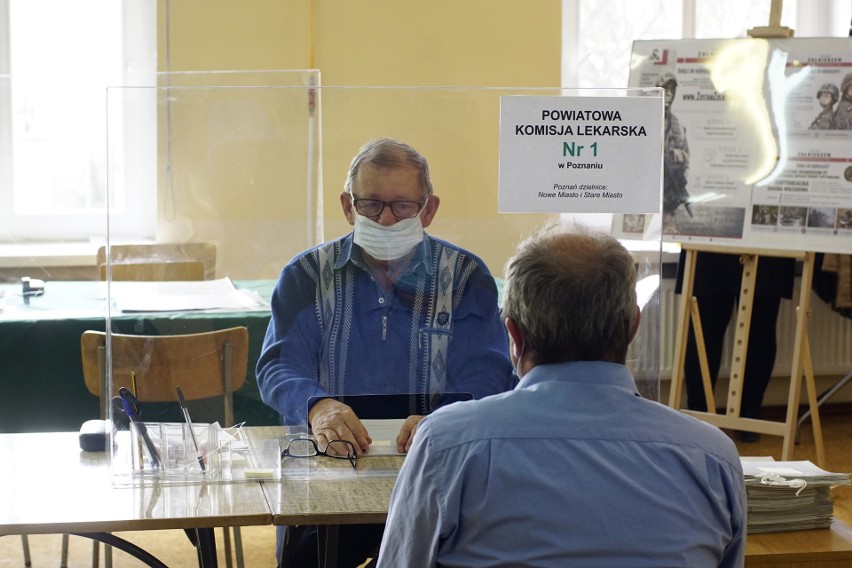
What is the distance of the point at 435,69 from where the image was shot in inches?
197

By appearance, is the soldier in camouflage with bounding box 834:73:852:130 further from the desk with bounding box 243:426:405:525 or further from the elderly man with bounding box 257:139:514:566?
the desk with bounding box 243:426:405:525

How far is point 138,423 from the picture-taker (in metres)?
1.95

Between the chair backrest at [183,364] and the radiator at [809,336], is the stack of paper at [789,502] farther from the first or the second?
the radiator at [809,336]

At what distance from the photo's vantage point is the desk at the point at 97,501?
1.72 meters

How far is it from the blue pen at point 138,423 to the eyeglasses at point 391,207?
0.53 meters

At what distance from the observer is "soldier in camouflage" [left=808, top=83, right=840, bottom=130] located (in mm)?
4152

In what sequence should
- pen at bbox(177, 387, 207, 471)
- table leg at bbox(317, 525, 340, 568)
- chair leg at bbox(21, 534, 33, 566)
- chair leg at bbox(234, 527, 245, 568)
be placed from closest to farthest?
table leg at bbox(317, 525, 340, 568), pen at bbox(177, 387, 207, 471), chair leg at bbox(234, 527, 245, 568), chair leg at bbox(21, 534, 33, 566)

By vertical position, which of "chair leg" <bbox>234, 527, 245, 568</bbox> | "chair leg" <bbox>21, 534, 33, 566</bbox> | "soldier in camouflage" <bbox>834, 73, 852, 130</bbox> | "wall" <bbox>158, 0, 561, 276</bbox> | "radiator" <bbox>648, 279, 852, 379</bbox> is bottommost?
"chair leg" <bbox>21, 534, 33, 566</bbox>

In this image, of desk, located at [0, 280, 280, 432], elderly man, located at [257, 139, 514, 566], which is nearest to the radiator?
desk, located at [0, 280, 280, 432]

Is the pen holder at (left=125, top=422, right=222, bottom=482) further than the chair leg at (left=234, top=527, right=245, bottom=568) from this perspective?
No

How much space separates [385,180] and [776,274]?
3322 mm

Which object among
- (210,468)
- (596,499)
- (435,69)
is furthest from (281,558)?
(435,69)

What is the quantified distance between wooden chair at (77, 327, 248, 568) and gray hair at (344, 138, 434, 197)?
1.30 feet

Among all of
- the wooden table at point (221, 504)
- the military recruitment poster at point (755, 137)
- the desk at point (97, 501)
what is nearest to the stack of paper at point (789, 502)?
the wooden table at point (221, 504)
